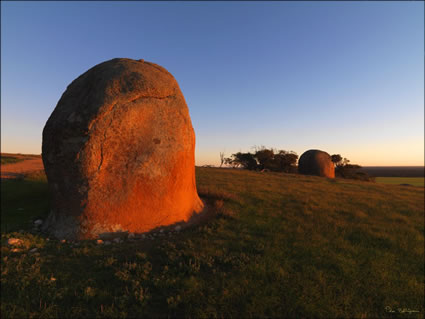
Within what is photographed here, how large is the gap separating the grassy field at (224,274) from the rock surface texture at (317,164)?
939 inches

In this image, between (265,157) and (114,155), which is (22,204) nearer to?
(114,155)

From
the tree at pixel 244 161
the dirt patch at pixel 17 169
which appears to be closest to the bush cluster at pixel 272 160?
the tree at pixel 244 161

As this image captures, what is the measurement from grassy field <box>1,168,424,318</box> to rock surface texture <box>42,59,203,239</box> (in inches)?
25.4

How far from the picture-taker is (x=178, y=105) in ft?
21.2

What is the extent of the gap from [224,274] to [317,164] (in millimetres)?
29203

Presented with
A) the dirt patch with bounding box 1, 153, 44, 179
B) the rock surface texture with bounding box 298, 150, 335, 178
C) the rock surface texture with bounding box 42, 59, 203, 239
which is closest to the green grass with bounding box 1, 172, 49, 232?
the rock surface texture with bounding box 42, 59, 203, 239

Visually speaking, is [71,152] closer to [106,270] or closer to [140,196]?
[140,196]

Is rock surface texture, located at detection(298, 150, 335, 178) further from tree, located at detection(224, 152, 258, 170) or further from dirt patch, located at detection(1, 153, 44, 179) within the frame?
dirt patch, located at detection(1, 153, 44, 179)

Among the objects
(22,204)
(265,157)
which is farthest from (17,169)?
(265,157)

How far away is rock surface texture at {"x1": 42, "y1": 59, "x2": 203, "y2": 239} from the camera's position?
515cm

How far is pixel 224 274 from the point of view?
3.69m

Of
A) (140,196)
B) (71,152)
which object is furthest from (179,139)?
(71,152)

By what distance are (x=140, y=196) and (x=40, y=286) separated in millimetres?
2609

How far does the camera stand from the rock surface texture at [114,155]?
5148mm
